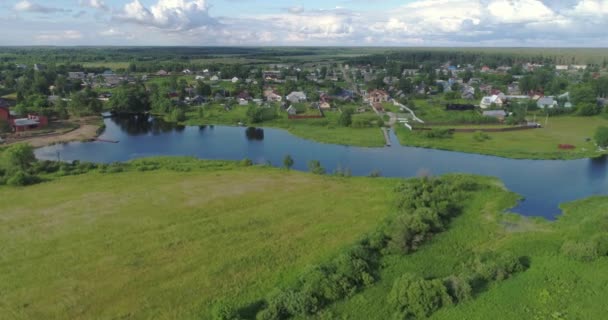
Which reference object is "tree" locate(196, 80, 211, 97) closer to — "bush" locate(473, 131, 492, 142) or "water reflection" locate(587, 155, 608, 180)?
"bush" locate(473, 131, 492, 142)

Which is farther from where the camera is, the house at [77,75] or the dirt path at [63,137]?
the house at [77,75]

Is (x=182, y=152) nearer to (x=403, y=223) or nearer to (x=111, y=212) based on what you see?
(x=111, y=212)

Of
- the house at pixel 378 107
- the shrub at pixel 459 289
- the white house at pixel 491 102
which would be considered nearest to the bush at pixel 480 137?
the white house at pixel 491 102

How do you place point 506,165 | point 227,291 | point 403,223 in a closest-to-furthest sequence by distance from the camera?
point 227,291 < point 403,223 < point 506,165

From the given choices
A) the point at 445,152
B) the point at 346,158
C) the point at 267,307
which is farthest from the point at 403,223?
the point at 445,152

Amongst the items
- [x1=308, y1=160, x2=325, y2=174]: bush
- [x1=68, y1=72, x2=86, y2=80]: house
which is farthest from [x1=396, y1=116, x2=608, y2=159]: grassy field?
[x1=68, y1=72, x2=86, y2=80]: house

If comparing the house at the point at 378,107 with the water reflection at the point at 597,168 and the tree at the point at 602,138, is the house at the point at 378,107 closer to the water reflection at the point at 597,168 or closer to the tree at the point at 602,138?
Answer: the tree at the point at 602,138
